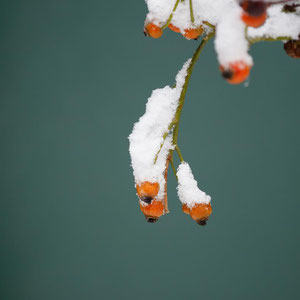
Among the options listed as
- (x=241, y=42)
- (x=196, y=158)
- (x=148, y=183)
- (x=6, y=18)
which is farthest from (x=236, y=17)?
(x=6, y=18)

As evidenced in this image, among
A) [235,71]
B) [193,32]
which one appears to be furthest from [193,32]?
[235,71]

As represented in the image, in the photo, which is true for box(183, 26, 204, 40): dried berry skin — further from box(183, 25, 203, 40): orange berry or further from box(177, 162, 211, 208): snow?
box(177, 162, 211, 208): snow

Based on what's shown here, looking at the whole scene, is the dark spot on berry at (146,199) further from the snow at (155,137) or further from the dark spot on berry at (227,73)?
the dark spot on berry at (227,73)

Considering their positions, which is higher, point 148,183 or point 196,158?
point 196,158

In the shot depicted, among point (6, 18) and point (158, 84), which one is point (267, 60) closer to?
point (158, 84)

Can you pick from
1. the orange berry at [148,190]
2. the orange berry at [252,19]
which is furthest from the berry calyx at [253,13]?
the orange berry at [148,190]

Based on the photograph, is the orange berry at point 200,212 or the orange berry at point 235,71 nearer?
the orange berry at point 235,71

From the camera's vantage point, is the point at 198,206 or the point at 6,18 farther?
the point at 6,18

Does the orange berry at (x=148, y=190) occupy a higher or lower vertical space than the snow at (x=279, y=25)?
lower
